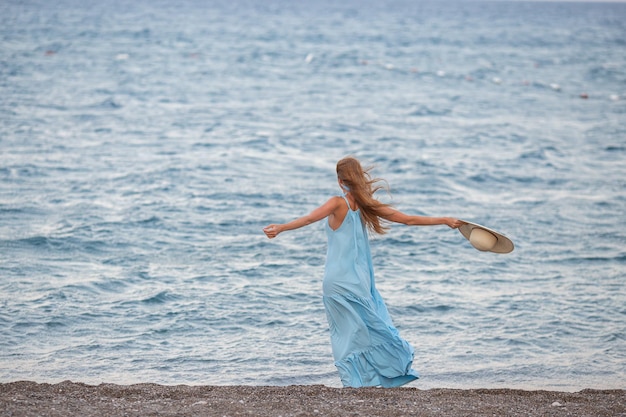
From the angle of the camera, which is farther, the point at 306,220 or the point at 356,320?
the point at 356,320

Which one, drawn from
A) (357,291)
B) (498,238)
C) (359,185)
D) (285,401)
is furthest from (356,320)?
(498,238)

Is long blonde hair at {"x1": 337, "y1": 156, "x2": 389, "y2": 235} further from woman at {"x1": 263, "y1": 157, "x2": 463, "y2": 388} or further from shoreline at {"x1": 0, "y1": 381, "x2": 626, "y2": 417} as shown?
shoreline at {"x1": 0, "y1": 381, "x2": 626, "y2": 417}

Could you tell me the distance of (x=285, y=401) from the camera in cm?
602

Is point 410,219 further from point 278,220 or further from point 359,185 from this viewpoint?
point 278,220

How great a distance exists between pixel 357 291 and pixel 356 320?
23 centimetres

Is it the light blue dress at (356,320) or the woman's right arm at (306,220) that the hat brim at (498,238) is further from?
the woman's right arm at (306,220)

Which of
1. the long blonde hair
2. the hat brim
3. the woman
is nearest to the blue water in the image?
the woman

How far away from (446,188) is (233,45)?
36.4 metres

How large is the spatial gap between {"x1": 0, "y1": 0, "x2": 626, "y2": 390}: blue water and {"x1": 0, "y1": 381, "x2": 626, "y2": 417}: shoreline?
1341 mm

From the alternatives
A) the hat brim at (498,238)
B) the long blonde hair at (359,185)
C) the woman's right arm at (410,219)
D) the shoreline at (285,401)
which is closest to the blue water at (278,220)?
the shoreline at (285,401)

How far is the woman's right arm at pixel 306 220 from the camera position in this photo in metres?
6.07

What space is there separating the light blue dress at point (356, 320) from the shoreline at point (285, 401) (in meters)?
0.20

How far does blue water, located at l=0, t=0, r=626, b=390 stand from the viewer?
847cm

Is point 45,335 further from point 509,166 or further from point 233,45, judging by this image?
point 233,45
